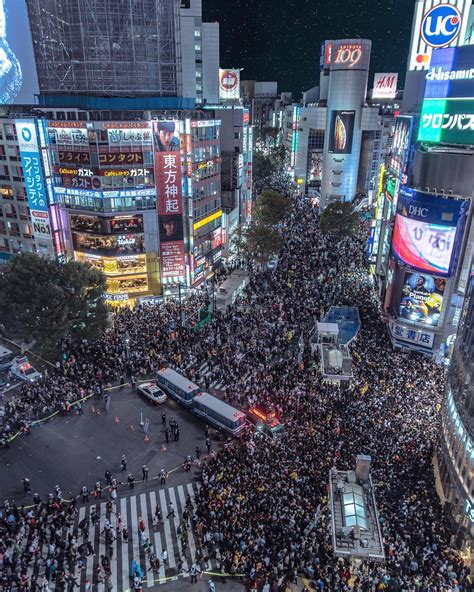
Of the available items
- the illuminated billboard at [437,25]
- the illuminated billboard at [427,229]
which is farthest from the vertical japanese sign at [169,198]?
the illuminated billboard at [437,25]

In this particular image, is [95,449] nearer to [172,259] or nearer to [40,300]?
[40,300]

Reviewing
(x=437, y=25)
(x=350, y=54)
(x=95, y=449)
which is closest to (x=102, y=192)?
(x=95, y=449)

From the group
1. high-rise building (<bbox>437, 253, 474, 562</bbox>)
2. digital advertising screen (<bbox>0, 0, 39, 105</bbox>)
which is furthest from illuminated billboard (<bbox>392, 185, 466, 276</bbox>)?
digital advertising screen (<bbox>0, 0, 39, 105</bbox>)

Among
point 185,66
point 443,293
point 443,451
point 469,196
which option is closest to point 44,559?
point 443,451

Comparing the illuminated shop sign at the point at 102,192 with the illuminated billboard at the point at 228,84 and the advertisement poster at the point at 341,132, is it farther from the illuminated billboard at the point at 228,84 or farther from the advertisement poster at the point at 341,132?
the illuminated billboard at the point at 228,84

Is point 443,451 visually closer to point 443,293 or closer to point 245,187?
point 443,293
